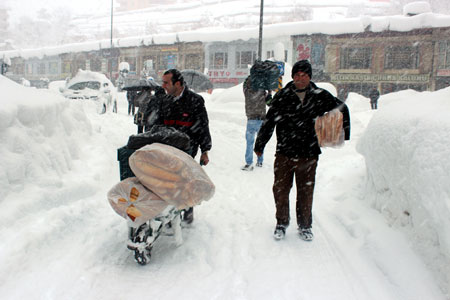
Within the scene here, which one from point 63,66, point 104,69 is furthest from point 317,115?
point 63,66

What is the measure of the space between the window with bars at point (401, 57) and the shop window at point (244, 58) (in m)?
13.0

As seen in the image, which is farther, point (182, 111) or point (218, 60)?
point (218, 60)

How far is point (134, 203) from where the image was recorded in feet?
10.4

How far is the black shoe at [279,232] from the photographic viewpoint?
4102 millimetres

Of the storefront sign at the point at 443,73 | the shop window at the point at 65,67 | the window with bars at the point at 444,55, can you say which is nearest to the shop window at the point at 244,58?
the window with bars at the point at 444,55

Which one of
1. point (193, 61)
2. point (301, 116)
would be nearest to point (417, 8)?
point (193, 61)

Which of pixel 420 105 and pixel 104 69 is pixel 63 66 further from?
pixel 420 105

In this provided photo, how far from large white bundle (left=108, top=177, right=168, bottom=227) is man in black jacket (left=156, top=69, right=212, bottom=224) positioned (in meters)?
1.15

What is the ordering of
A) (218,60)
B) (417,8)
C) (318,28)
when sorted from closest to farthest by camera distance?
(417,8)
(318,28)
(218,60)

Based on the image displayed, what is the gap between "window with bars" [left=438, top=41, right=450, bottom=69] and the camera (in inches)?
1272

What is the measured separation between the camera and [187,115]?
14.4ft

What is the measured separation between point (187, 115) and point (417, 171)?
2.51 meters

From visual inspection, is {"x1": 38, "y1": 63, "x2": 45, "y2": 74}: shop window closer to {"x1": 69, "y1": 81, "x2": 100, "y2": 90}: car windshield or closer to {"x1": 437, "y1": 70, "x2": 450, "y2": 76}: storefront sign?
{"x1": 69, "y1": 81, "x2": 100, "y2": 90}: car windshield

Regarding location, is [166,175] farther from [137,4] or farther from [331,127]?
[137,4]
